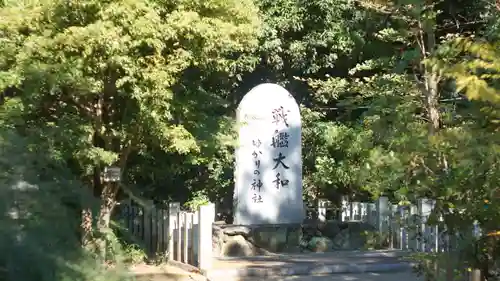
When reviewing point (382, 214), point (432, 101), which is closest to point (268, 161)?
point (382, 214)

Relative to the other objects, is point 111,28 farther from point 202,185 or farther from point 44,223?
point 202,185

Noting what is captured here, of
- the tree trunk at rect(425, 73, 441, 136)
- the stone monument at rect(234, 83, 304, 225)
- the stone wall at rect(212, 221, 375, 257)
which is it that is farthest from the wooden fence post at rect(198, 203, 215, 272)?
the tree trunk at rect(425, 73, 441, 136)

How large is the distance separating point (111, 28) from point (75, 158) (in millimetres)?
1855

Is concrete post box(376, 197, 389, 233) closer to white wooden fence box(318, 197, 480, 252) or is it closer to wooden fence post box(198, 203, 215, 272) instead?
white wooden fence box(318, 197, 480, 252)

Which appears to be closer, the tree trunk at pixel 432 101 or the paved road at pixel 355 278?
the tree trunk at pixel 432 101

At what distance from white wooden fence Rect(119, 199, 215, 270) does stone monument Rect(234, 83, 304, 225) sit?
2.00 metres

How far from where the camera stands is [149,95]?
837 cm

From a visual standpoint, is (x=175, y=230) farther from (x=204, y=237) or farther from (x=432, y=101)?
(x=432, y=101)

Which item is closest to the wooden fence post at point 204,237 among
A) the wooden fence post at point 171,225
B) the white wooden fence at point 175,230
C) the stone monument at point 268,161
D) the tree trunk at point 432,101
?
the white wooden fence at point 175,230

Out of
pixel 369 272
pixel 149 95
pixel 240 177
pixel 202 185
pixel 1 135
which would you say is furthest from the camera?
pixel 202 185

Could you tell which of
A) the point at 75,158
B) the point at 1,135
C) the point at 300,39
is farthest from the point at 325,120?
the point at 1,135

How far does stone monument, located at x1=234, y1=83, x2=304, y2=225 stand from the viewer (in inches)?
512

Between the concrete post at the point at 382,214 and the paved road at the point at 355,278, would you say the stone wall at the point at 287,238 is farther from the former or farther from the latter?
the paved road at the point at 355,278

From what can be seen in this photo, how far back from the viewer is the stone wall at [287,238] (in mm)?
12102
